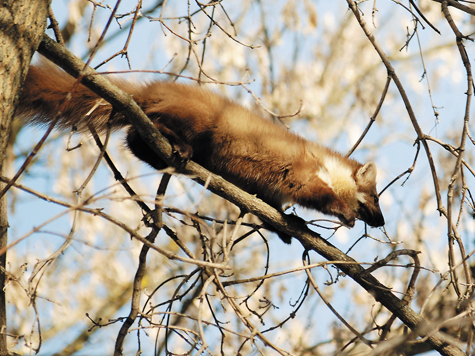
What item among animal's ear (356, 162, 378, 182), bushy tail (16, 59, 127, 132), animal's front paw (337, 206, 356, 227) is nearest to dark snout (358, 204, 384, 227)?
animal's ear (356, 162, 378, 182)

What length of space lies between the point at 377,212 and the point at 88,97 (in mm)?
3073

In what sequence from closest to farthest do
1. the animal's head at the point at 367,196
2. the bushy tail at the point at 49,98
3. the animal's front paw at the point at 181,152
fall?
the animal's front paw at the point at 181,152
the bushy tail at the point at 49,98
the animal's head at the point at 367,196

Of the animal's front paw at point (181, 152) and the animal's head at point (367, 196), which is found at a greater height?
the animal's head at point (367, 196)

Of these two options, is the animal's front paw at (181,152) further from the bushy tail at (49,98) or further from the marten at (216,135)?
the bushy tail at (49,98)

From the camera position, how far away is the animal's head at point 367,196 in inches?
198

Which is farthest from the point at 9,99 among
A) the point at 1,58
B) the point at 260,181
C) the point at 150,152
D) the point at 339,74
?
the point at 339,74

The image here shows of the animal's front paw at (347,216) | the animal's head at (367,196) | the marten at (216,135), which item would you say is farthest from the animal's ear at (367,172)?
the animal's front paw at (347,216)

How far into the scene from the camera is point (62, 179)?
9992 millimetres

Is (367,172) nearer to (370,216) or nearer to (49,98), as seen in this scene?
(370,216)

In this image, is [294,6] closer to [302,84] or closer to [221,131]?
[302,84]

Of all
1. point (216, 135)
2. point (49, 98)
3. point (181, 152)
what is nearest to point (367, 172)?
point (216, 135)

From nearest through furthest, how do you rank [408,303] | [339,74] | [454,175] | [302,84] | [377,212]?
[454,175] < [408,303] < [377,212] < [302,84] < [339,74]

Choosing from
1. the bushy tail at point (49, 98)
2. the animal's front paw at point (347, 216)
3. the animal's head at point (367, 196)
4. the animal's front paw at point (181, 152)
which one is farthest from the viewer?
the animal's head at point (367, 196)

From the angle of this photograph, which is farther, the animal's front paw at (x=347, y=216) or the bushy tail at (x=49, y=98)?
the animal's front paw at (x=347, y=216)
